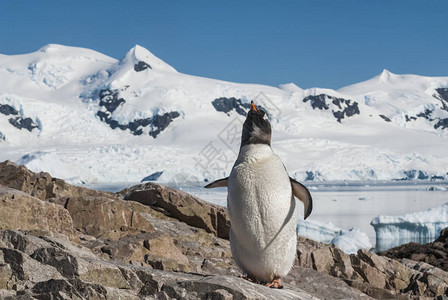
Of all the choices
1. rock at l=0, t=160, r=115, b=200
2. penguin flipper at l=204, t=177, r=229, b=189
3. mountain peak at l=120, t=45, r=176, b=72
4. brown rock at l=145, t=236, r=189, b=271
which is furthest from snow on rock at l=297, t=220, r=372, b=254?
mountain peak at l=120, t=45, r=176, b=72

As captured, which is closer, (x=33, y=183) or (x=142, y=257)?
(x=142, y=257)

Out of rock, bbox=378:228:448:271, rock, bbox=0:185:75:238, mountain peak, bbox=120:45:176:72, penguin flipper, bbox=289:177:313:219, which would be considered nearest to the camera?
penguin flipper, bbox=289:177:313:219

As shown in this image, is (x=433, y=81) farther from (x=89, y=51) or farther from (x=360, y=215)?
(x=360, y=215)

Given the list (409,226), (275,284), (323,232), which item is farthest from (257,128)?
(409,226)

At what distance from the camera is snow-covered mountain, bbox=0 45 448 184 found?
71562mm

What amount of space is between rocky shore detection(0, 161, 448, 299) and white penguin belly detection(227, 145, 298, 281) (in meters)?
0.32

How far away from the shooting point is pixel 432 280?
26.9 ft

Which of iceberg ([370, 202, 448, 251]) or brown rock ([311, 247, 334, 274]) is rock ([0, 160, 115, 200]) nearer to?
brown rock ([311, 247, 334, 274])

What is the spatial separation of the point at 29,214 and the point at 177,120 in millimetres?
109219

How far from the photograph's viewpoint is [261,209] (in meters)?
4.92

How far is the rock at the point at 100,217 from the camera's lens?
7.10m

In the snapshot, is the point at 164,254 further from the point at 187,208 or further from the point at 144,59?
the point at 144,59

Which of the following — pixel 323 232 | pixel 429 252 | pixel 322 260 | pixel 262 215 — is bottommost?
pixel 323 232

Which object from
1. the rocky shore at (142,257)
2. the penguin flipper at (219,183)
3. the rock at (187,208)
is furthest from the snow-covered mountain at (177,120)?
the penguin flipper at (219,183)
